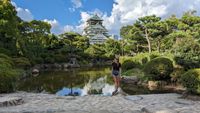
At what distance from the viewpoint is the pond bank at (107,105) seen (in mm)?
8344

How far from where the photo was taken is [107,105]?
940 cm

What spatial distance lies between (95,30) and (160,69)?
2352 inches

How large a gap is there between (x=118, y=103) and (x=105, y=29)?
70.3m

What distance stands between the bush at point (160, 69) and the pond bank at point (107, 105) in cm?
567

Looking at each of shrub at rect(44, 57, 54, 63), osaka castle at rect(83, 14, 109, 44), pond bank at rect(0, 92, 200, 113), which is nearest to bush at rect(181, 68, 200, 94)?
pond bank at rect(0, 92, 200, 113)

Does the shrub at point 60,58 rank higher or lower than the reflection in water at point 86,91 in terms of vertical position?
higher

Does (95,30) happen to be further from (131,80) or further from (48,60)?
(131,80)

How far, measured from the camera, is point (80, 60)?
5269 centimetres

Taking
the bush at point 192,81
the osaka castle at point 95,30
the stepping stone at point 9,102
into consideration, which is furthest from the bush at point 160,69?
the osaka castle at point 95,30

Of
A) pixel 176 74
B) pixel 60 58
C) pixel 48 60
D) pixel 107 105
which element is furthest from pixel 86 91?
pixel 60 58

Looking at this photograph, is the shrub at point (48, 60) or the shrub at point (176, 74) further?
the shrub at point (48, 60)

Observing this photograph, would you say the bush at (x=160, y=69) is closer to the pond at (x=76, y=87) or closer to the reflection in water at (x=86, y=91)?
the pond at (x=76, y=87)

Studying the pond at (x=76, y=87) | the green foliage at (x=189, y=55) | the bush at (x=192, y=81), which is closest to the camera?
the bush at (x=192, y=81)

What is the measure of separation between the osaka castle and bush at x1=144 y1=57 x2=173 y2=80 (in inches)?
1970
